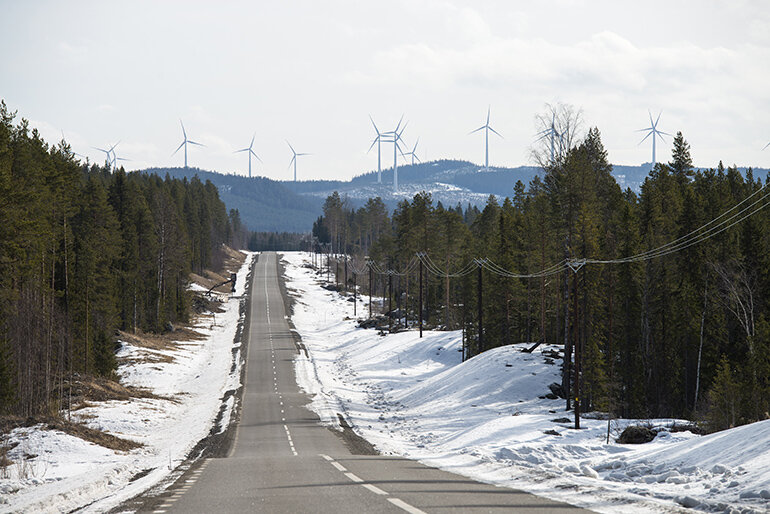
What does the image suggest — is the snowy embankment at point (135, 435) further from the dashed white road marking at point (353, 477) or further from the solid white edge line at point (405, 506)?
the solid white edge line at point (405, 506)

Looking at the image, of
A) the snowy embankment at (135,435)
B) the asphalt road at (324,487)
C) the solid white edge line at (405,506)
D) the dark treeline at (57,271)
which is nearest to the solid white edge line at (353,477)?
the asphalt road at (324,487)

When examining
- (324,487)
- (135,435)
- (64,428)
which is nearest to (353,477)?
(324,487)

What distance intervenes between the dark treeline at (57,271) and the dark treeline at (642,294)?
26.8m

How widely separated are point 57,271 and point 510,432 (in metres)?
33.3

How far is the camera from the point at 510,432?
2838 cm

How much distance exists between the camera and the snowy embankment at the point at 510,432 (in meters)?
12.0

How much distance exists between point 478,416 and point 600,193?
22099 millimetres

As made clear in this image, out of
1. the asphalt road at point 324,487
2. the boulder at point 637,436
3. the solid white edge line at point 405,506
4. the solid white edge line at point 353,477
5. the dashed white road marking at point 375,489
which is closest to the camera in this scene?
the solid white edge line at point 405,506

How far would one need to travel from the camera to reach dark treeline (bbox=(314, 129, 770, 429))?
3881 cm

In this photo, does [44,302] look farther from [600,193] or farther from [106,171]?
[106,171]

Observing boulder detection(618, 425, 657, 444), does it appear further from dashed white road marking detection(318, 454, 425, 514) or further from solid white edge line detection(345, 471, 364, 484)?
solid white edge line detection(345, 471, 364, 484)

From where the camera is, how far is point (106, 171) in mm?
140125

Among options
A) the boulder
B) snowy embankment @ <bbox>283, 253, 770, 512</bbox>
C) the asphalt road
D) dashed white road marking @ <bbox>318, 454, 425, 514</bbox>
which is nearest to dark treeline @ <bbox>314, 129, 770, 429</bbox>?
→ snowy embankment @ <bbox>283, 253, 770, 512</bbox>

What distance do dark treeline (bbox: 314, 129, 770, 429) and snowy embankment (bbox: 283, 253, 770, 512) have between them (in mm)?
4693
